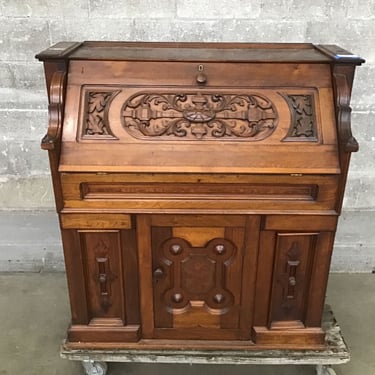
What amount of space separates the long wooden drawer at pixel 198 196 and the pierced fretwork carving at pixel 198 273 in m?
0.14

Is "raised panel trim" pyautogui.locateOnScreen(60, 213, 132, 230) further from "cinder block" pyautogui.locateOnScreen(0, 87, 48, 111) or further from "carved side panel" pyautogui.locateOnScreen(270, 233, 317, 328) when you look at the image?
"cinder block" pyautogui.locateOnScreen(0, 87, 48, 111)

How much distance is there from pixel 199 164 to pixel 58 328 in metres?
1.14

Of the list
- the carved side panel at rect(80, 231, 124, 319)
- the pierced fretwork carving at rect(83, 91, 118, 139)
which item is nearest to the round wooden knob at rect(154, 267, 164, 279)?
the carved side panel at rect(80, 231, 124, 319)

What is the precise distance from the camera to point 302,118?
1508 mm

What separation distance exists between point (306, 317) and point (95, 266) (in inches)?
29.8

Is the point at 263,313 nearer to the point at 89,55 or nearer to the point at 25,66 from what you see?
the point at 89,55

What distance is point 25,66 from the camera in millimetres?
2131

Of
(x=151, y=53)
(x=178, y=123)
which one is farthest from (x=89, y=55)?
(x=178, y=123)

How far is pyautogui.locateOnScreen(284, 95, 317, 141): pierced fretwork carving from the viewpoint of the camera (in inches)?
58.9

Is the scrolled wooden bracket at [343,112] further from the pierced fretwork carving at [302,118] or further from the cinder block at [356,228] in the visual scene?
the cinder block at [356,228]

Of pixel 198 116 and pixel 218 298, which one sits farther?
pixel 218 298

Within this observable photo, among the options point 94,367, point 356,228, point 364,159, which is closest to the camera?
point 94,367

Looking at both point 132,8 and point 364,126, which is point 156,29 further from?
point 364,126

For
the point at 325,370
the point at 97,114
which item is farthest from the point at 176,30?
the point at 325,370
